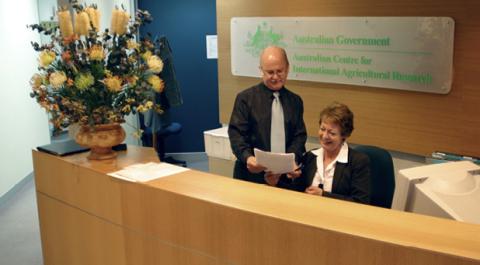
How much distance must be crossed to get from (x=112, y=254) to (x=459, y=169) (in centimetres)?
158

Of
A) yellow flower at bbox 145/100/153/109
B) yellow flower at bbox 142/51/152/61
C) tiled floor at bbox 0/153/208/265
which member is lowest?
tiled floor at bbox 0/153/208/265

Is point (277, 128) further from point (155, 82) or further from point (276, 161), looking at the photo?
point (155, 82)

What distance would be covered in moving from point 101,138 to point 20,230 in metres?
2.42

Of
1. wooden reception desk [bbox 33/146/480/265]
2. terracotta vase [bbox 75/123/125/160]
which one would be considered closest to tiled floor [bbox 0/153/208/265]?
wooden reception desk [bbox 33/146/480/265]

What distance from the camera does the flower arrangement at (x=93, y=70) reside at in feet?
8.13

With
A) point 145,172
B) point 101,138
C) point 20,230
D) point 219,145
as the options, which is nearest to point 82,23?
point 101,138

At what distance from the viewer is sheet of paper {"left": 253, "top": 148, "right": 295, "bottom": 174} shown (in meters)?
2.48

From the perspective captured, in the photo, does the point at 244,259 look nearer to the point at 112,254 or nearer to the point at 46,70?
the point at 112,254

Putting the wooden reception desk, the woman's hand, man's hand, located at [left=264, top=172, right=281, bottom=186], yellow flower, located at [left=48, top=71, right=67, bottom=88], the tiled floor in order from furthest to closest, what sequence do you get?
the tiled floor → man's hand, located at [left=264, top=172, right=281, bottom=186] → the woman's hand → yellow flower, located at [left=48, top=71, right=67, bottom=88] → the wooden reception desk

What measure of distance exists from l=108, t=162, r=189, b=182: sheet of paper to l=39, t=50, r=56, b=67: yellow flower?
624mm

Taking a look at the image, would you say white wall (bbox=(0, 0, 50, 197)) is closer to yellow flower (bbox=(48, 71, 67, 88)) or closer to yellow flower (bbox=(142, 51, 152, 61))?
yellow flower (bbox=(48, 71, 67, 88))

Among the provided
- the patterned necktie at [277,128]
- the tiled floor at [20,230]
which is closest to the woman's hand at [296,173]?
the patterned necktie at [277,128]

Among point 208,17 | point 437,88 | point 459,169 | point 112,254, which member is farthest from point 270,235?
point 208,17

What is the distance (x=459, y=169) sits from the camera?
69.9 inches
